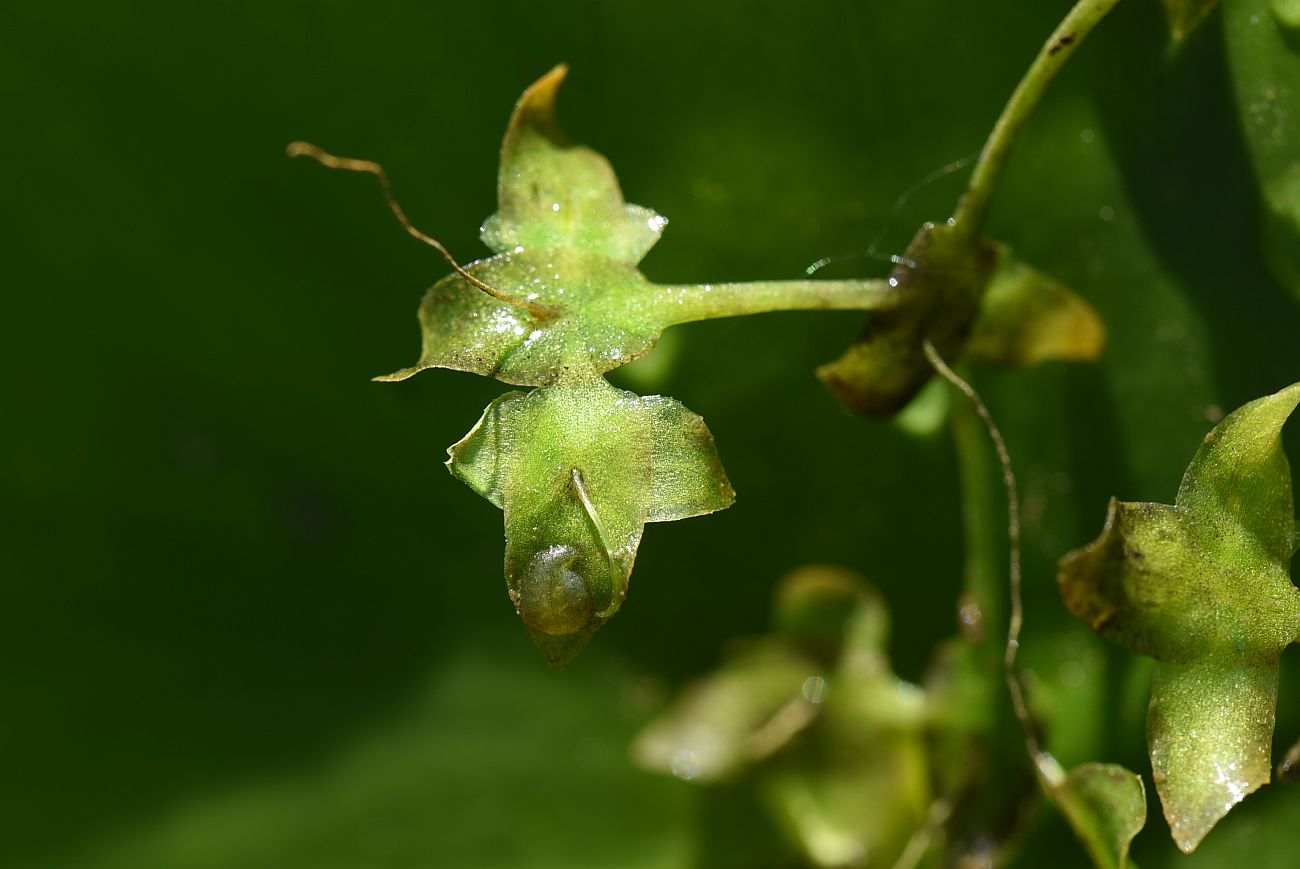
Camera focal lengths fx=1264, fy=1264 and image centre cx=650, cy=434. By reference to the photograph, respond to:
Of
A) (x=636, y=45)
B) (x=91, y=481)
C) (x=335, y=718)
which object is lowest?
(x=335, y=718)

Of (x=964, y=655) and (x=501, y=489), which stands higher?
(x=501, y=489)

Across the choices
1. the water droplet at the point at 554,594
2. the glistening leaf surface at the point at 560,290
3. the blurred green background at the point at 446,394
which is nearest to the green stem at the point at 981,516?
the blurred green background at the point at 446,394

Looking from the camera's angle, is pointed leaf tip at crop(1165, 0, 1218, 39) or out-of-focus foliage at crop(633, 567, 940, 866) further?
out-of-focus foliage at crop(633, 567, 940, 866)

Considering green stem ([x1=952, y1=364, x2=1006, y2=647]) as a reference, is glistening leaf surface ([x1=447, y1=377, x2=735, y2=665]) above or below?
above

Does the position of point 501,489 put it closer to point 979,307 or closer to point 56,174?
point 979,307

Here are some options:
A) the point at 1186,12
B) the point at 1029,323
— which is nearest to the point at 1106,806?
the point at 1029,323

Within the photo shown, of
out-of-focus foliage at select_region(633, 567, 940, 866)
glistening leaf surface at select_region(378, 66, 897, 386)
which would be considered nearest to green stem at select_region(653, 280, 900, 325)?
glistening leaf surface at select_region(378, 66, 897, 386)

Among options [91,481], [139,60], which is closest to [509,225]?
[139,60]

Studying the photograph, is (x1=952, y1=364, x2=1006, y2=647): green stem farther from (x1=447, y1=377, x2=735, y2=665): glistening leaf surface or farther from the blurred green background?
(x1=447, y1=377, x2=735, y2=665): glistening leaf surface
